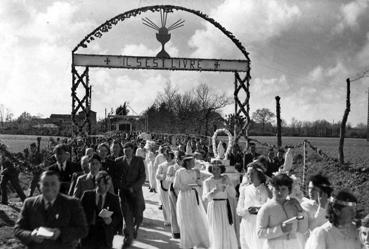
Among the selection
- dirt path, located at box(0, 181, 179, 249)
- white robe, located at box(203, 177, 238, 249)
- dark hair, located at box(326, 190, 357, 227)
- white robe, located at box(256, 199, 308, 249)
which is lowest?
dirt path, located at box(0, 181, 179, 249)

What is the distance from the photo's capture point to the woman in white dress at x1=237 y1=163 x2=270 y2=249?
752 cm

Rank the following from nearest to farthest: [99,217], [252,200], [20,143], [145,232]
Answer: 1. [99,217]
2. [252,200]
3. [145,232]
4. [20,143]

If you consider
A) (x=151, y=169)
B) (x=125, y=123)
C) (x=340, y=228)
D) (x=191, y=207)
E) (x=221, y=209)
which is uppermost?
(x=125, y=123)

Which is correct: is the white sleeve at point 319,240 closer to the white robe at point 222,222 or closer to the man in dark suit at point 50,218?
the man in dark suit at point 50,218

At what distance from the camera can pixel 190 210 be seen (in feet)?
32.8

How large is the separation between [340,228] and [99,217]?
3057 mm

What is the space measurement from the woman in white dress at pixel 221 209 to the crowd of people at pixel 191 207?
0.06 feet

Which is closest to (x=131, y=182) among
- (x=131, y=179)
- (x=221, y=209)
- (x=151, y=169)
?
(x=131, y=179)

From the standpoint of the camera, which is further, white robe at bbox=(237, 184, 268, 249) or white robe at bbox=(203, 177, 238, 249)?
white robe at bbox=(203, 177, 238, 249)

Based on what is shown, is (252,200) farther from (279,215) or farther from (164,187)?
(164,187)

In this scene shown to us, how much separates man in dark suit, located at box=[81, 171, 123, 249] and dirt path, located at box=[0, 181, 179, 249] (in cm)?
312

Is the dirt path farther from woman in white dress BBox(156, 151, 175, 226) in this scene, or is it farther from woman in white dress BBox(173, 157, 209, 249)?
woman in white dress BBox(173, 157, 209, 249)

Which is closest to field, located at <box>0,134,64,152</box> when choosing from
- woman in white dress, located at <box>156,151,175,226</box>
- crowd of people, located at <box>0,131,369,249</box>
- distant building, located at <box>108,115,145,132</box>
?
distant building, located at <box>108,115,145,132</box>

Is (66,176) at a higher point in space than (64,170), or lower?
lower
